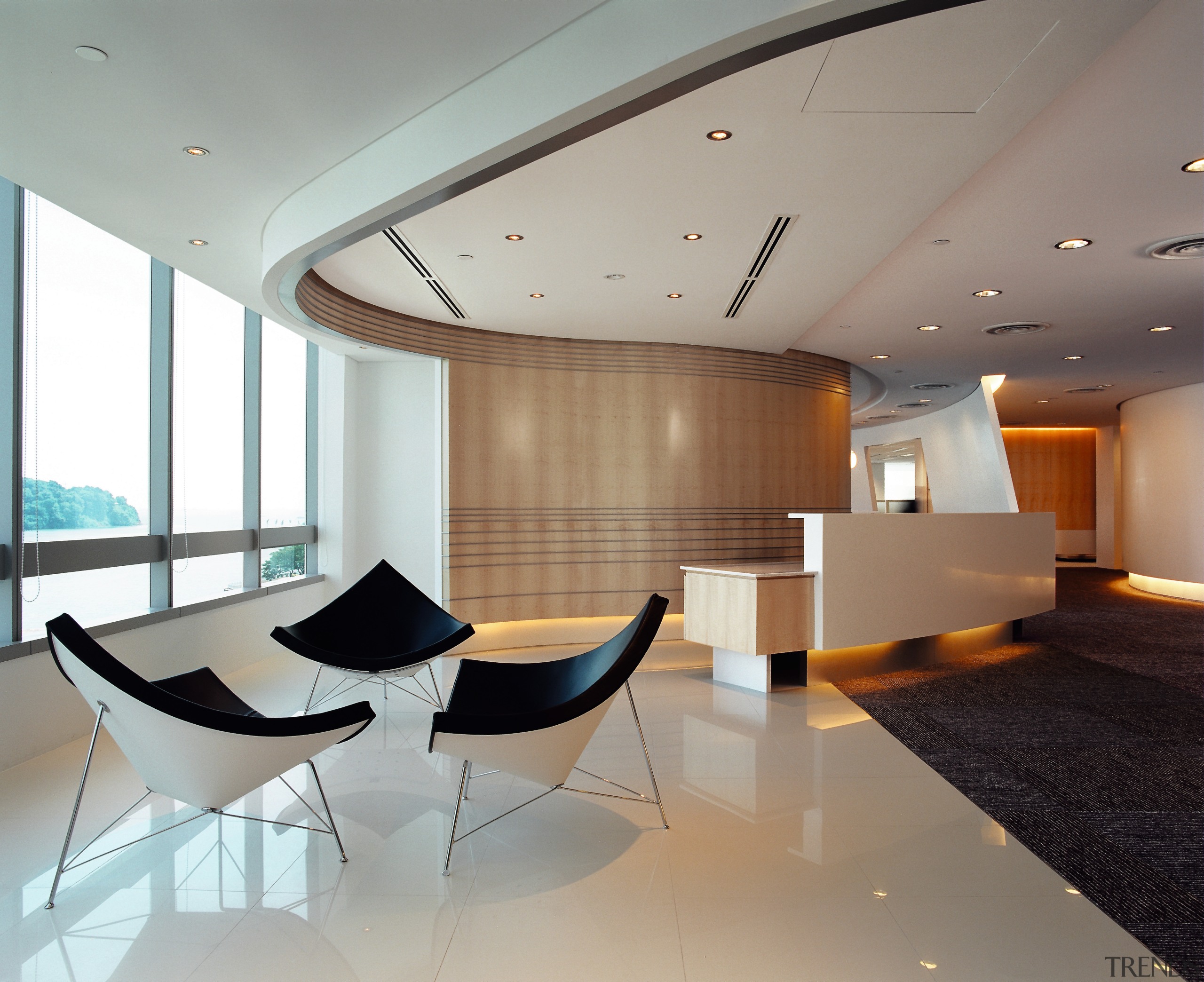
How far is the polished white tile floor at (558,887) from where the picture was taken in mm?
2346

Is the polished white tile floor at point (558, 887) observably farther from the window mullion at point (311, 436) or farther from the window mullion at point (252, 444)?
the window mullion at point (311, 436)

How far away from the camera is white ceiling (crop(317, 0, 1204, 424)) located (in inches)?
117

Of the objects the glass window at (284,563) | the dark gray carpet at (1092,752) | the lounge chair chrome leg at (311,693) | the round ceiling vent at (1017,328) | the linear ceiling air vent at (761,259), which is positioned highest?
the round ceiling vent at (1017,328)

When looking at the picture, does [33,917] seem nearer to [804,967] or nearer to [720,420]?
[804,967]

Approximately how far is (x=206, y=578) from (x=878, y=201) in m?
5.45

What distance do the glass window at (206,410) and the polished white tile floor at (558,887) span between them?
2.31 m

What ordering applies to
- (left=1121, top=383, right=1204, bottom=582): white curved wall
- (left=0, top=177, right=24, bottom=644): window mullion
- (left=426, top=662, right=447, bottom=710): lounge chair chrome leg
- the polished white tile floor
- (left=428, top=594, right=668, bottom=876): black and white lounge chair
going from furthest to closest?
(left=1121, top=383, right=1204, bottom=582): white curved wall, (left=426, top=662, right=447, bottom=710): lounge chair chrome leg, (left=0, top=177, right=24, bottom=644): window mullion, (left=428, top=594, right=668, bottom=876): black and white lounge chair, the polished white tile floor

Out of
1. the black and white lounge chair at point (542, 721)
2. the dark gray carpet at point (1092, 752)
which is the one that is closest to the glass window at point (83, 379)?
the black and white lounge chair at point (542, 721)

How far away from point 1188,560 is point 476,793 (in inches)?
460

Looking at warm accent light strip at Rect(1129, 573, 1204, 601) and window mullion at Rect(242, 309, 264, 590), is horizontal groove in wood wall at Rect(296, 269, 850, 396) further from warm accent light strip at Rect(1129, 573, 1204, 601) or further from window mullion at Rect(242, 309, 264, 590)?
warm accent light strip at Rect(1129, 573, 1204, 601)

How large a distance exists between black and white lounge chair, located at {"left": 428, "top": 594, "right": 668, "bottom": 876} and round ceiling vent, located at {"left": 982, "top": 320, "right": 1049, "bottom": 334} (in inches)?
224

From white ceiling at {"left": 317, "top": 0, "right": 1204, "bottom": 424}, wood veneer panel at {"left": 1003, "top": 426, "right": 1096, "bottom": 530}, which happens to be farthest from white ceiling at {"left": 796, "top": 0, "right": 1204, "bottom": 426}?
wood veneer panel at {"left": 1003, "top": 426, "right": 1096, "bottom": 530}

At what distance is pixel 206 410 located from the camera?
6168mm

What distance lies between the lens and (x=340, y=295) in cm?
621
